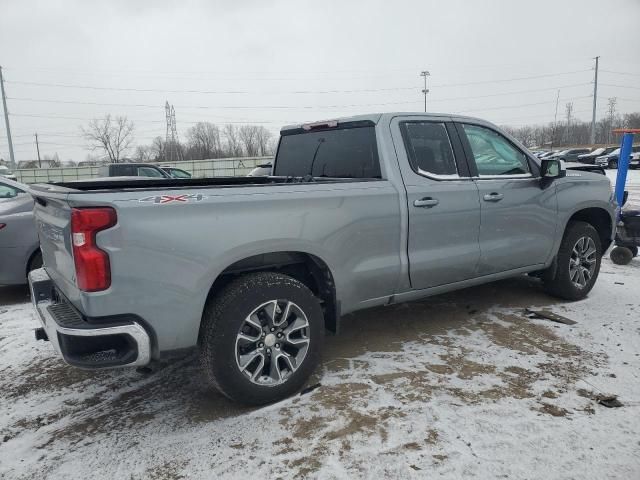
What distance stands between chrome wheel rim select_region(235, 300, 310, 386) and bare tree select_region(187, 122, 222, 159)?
81765 millimetres

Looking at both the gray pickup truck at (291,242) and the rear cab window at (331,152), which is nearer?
the gray pickup truck at (291,242)

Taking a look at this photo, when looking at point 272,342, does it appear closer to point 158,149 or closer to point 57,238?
point 57,238

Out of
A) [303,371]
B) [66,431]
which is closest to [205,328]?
[303,371]

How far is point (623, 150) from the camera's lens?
26.2 ft

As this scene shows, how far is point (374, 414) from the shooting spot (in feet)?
9.81

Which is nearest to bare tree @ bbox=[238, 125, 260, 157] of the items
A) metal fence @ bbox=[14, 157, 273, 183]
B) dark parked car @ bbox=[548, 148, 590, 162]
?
metal fence @ bbox=[14, 157, 273, 183]

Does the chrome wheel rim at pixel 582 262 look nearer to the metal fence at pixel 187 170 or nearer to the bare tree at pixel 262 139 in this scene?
the metal fence at pixel 187 170

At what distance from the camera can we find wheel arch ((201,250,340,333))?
311cm

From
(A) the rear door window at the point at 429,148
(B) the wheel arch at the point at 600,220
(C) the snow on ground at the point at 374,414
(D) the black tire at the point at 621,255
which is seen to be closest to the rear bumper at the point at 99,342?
(C) the snow on ground at the point at 374,414

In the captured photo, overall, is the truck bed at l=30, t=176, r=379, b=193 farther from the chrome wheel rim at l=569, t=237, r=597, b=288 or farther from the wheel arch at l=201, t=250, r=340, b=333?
the chrome wheel rim at l=569, t=237, r=597, b=288

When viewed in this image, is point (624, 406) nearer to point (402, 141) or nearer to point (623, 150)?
point (402, 141)

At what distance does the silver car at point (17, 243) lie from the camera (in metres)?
Result: 5.46

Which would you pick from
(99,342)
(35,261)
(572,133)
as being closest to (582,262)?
(99,342)

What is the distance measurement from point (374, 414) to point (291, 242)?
1.20 meters
